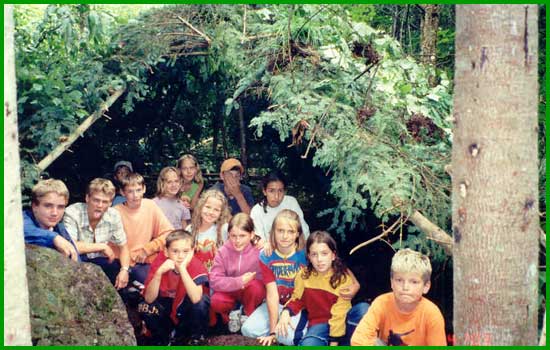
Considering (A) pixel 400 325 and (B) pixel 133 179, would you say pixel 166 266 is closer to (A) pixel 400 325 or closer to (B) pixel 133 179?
(B) pixel 133 179

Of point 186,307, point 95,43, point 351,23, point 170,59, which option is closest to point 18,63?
point 95,43

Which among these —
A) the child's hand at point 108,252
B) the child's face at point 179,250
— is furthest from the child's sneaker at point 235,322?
the child's hand at point 108,252

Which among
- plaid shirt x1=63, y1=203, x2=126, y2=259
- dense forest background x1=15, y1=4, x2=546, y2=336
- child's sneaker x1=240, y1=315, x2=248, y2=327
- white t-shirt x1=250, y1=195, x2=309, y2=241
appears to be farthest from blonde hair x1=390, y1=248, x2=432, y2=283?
plaid shirt x1=63, y1=203, x2=126, y2=259

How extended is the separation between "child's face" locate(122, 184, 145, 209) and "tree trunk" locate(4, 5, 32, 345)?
262cm

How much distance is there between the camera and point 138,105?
32.6ft

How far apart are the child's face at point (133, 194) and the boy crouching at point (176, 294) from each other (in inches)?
34.9

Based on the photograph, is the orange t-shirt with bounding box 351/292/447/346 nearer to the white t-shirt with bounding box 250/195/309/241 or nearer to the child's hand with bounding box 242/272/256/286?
the child's hand with bounding box 242/272/256/286

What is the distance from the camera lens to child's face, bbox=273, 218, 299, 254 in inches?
246

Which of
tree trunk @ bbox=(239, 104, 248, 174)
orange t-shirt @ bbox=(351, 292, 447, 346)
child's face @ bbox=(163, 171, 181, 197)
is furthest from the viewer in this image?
tree trunk @ bbox=(239, 104, 248, 174)

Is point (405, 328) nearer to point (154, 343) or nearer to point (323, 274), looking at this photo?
point (323, 274)

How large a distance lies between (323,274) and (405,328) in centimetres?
100

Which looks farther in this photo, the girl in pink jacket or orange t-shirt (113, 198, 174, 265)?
orange t-shirt (113, 198, 174, 265)

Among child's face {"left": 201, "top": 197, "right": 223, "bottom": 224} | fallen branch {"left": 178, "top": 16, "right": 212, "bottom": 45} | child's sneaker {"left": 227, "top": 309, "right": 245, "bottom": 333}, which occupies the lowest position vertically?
child's sneaker {"left": 227, "top": 309, "right": 245, "bottom": 333}

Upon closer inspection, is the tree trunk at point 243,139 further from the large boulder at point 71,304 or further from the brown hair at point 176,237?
the large boulder at point 71,304
